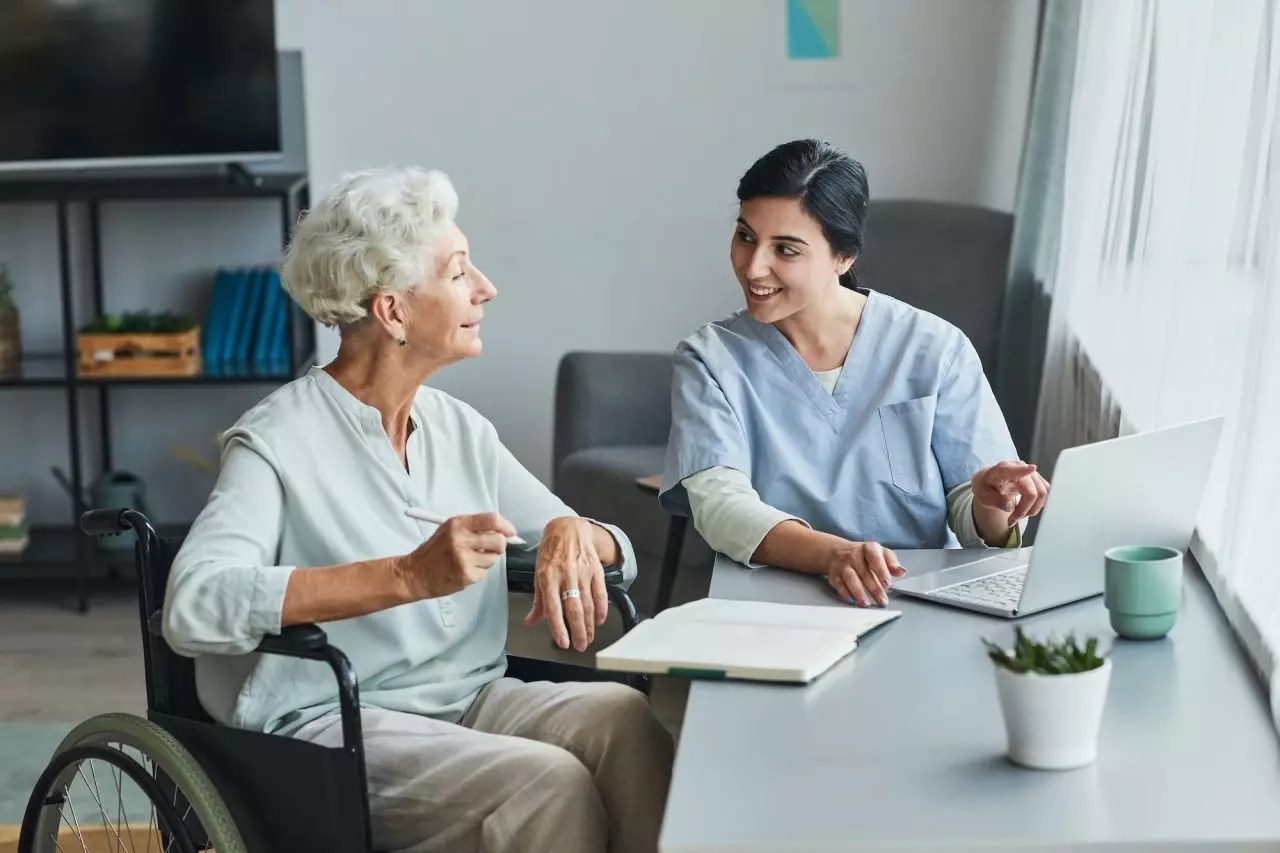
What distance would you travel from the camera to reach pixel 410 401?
2006mm

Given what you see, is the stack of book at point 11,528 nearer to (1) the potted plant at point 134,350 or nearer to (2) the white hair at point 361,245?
(1) the potted plant at point 134,350

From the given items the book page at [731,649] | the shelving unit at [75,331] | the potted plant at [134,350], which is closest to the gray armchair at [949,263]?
the shelving unit at [75,331]

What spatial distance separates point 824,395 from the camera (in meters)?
2.18

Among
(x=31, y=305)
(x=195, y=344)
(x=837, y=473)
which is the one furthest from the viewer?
Result: (x=31, y=305)

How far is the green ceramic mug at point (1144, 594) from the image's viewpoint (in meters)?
1.61

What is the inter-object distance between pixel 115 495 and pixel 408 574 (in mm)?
2611

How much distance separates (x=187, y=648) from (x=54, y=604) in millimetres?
2613

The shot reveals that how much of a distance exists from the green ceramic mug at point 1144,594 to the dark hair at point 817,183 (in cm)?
75

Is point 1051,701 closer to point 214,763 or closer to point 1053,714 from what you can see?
point 1053,714

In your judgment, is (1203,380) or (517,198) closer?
(1203,380)

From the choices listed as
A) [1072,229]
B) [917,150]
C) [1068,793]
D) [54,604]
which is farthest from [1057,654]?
[54,604]

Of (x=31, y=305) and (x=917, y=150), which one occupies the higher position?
(x=917, y=150)

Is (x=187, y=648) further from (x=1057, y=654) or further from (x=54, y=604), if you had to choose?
(x=54, y=604)

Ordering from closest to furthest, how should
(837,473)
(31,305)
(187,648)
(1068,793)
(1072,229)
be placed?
1. (1068,793)
2. (187,648)
3. (837,473)
4. (1072,229)
5. (31,305)
